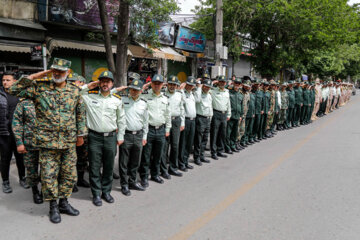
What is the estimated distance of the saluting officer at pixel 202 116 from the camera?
7176 millimetres

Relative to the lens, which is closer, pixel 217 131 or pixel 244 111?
pixel 217 131

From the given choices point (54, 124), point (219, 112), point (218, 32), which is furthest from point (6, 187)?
point (218, 32)

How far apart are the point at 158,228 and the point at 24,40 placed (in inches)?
382

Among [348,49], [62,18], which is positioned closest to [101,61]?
[62,18]

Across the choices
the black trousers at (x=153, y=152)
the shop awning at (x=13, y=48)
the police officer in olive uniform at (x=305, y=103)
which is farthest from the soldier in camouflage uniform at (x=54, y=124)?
the police officer in olive uniform at (x=305, y=103)

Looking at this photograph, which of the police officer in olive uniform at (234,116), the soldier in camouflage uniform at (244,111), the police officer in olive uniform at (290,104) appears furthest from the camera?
the police officer in olive uniform at (290,104)

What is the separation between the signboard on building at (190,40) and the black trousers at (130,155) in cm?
1334

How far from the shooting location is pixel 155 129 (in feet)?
18.6

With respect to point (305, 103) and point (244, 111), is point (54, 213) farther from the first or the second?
point (305, 103)

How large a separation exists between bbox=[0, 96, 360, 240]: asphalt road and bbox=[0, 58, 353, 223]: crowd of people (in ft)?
0.87

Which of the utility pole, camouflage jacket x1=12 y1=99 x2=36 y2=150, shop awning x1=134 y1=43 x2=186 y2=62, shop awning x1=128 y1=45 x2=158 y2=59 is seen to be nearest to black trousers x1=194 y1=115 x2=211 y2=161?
camouflage jacket x1=12 y1=99 x2=36 y2=150

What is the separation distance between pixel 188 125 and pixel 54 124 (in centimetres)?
331

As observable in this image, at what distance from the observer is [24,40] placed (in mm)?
11008

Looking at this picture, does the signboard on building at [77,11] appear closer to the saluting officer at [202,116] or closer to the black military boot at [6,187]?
the saluting officer at [202,116]
